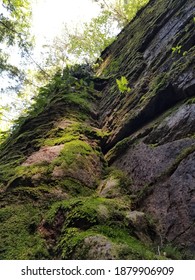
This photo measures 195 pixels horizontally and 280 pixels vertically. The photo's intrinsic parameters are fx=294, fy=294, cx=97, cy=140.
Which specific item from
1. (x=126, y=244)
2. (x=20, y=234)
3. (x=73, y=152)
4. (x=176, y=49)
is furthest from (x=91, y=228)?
(x=176, y=49)

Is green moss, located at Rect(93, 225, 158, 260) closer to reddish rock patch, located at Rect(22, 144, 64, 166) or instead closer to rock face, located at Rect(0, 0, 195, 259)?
rock face, located at Rect(0, 0, 195, 259)

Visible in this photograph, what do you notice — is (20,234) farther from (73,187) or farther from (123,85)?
(123,85)

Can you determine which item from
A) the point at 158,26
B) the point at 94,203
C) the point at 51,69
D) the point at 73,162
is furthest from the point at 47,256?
the point at 51,69

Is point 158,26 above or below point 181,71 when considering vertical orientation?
above

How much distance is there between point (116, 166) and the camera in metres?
5.86

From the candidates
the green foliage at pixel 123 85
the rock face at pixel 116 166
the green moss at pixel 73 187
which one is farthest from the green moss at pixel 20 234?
the green foliage at pixel 123 85

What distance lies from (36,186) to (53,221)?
990 millimetres

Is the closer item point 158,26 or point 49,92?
point 158,26

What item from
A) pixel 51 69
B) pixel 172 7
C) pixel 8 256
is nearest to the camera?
pixel 8 256

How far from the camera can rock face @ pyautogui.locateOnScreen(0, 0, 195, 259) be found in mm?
3545

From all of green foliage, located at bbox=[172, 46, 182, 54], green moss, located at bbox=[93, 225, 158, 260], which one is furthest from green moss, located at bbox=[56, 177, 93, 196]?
green foliage, located at bbox=[172, 46, 182, 54]
